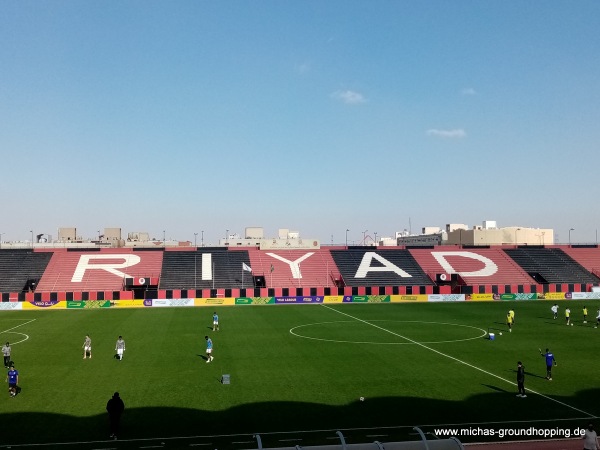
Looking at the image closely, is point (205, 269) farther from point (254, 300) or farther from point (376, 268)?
point (376, 268)

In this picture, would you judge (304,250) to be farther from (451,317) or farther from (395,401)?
(395,401)

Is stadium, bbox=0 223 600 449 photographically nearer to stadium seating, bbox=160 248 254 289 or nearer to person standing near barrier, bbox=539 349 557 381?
stadium seating, bbox=160 248 254 289

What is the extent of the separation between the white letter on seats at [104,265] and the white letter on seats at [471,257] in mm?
51991

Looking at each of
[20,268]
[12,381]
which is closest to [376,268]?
[20,268]

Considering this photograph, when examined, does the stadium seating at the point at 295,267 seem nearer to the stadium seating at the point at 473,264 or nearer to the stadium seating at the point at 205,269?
the stadium seating at the point at 205,269

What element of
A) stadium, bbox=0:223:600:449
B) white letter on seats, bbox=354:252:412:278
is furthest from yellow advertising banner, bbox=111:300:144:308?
white letter on seats, bbox=354:252:412:278

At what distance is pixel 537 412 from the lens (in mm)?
22766

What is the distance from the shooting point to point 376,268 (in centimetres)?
8694

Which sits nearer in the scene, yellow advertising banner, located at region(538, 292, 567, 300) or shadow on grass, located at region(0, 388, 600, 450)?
shadow on grass, located at region(0, 388, 600, 450)

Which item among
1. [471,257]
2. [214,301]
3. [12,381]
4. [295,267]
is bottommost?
[214,301]

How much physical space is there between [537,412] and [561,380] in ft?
22.8

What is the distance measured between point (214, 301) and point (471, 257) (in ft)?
157

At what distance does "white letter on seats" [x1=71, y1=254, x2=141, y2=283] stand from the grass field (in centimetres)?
2743

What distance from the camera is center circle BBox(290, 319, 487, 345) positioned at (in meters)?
41.1
